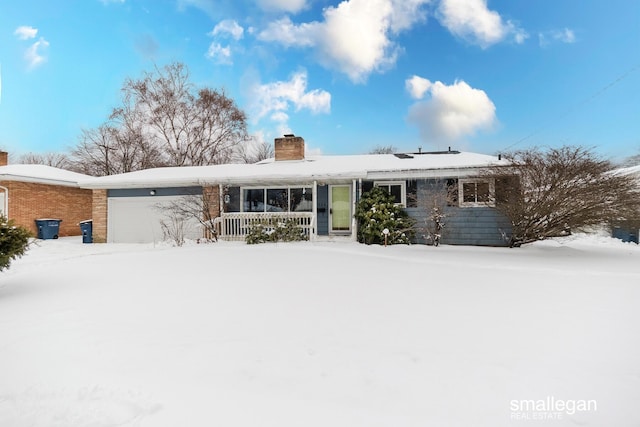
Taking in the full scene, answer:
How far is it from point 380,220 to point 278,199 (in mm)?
4439

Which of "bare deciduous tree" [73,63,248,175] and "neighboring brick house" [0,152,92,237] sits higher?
"bare deciduous tree" [73,63,248,175]

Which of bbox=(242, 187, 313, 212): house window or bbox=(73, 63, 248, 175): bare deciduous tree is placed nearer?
bbox=(242, 187, 313, 212): house window

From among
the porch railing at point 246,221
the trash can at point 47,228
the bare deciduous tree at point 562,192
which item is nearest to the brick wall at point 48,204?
the trash can at point 47,228

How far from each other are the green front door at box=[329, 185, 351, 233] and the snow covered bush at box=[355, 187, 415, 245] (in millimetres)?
1055

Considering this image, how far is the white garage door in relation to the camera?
1350cm

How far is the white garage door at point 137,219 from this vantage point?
531 inches

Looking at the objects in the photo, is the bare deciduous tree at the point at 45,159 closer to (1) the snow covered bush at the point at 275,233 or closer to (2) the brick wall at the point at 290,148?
(2) the brick wall at the point at 290,148

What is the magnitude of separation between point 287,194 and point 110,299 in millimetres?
8847

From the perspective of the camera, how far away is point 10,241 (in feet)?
17.6

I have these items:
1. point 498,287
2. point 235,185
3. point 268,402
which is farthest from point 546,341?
point 235,185

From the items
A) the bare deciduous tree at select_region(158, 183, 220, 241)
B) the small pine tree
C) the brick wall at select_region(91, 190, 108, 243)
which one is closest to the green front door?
the bare deciduous tree at select_region(158, 183, 220, 241)

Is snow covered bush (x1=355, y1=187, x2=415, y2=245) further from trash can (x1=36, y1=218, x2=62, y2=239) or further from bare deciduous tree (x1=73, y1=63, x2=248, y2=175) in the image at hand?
bare deciduous tree (x1=73, y1=63, x2=248, y2=175)

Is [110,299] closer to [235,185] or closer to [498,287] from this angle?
[498,287]

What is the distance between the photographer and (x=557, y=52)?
48.2ft
